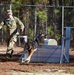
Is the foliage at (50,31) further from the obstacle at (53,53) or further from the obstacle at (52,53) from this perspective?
the obstacle at (53,53)

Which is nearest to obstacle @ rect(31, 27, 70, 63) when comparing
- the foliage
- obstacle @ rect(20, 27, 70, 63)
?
obstacle @ rect(20, 27, 70, 63)

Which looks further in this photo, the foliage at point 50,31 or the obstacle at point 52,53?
the foliage at point 50,31

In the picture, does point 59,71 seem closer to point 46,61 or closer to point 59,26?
point 46,61

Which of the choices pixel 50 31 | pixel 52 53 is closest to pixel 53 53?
pixel 52 53

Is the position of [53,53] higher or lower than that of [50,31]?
lower

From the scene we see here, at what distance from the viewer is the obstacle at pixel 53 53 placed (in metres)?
12.9

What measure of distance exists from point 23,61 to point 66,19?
6318 millimetres

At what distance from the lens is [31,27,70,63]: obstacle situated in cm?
1289

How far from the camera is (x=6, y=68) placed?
1102 centimetres

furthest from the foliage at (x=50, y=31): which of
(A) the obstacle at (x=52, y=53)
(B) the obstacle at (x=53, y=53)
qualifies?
(B) the obstacle at (x=53, y=53)

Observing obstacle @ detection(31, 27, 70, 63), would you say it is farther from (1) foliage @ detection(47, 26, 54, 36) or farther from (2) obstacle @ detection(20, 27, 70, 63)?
(1) foliage @ detection(47, 26, 54, 36)

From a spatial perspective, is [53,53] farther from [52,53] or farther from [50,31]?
[50,31]

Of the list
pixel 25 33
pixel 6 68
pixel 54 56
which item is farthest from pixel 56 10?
pixel 6 68

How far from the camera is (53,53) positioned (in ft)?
43.0
